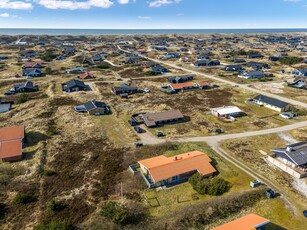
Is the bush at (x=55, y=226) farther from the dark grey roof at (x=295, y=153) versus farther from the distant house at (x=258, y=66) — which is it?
the distant house at (x=258, y=66)

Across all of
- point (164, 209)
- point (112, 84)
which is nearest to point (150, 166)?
point (164, 209)

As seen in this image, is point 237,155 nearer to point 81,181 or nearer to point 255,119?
point 255,119

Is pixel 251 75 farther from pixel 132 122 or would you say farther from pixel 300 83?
pixel 132 122

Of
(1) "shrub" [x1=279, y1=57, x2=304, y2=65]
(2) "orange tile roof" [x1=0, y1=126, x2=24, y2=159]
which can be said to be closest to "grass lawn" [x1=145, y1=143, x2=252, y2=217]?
(2) "orange tile roof" [x1=0, y1=126, x2=24, y2=159]

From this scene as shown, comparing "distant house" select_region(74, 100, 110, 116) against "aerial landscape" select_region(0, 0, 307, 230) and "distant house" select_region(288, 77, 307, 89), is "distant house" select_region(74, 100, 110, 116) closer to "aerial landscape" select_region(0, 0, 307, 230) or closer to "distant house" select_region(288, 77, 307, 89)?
"aerial landscape" select_region(0, 0, 307, 230)

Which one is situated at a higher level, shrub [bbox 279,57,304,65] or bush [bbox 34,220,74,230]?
shrub [bbox 279,57,304,65]

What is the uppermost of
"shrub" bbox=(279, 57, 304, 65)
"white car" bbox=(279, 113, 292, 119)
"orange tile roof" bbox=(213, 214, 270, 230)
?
"shrub" bbox=(279, 57, 304, 65)

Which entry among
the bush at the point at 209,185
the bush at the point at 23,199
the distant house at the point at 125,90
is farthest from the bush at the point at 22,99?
the bush at the point at 209,185
